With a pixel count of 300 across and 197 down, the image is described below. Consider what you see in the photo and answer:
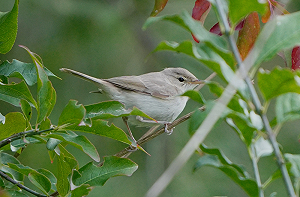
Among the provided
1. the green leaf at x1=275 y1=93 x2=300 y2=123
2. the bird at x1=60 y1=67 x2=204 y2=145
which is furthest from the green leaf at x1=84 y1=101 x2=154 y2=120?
the bird at x1=60 y1=67 x2=204 y2=145

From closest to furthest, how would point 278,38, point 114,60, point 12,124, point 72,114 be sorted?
point 278,38, point 72,114, point 12,124, point 114,60

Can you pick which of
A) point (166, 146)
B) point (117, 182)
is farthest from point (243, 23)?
point (117, 182)

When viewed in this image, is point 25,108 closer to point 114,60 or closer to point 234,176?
point 234,176

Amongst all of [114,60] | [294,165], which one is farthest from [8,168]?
[114,60]

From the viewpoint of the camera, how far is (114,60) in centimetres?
618

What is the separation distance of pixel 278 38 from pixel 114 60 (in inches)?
199

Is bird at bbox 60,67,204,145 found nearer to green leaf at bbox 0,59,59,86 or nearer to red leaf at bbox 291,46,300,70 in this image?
green leaf at bbox 0,59,59,86

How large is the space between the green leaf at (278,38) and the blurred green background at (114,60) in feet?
14.0

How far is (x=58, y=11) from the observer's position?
5570mm

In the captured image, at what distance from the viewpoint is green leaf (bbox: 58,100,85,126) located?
1.72 metres

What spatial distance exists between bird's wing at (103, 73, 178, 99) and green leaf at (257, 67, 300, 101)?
3048mm

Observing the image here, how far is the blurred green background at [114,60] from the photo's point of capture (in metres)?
5.59

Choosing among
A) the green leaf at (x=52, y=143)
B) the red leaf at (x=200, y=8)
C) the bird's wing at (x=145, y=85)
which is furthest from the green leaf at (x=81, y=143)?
the bird's wing at (x=145, y=85)

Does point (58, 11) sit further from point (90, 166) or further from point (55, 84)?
Result: point (90, 166)
